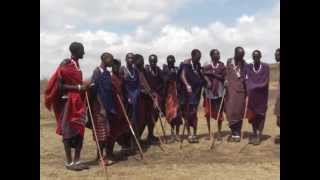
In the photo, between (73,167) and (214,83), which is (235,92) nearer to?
(214,83)

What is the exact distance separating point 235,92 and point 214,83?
52 centimetres

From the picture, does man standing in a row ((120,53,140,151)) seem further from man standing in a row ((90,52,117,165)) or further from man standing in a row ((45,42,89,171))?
man standing in a row ((45,42,89,171))

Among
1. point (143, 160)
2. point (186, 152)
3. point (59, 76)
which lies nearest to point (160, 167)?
point (143, 160)

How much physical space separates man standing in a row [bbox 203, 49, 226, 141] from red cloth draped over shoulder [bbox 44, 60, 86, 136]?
3.71 m

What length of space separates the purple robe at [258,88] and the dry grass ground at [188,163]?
75 centimetres

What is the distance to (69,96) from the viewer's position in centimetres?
961

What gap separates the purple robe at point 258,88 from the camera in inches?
476

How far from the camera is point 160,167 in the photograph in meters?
10.1

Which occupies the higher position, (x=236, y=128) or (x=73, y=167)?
(x=236, y=128)

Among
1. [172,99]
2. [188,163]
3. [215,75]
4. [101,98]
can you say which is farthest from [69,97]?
[215,75]

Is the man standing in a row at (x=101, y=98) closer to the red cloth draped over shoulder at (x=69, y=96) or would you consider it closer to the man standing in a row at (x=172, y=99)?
the red cloth draped over shoulder at (x=69, y=96)

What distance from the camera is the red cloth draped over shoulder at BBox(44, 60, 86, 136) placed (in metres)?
9.51

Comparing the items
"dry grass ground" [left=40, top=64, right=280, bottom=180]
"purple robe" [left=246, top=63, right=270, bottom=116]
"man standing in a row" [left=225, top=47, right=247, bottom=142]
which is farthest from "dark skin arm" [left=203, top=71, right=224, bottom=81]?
"dry grass ground" [left=40, top=64, right=280, bottom=180]
